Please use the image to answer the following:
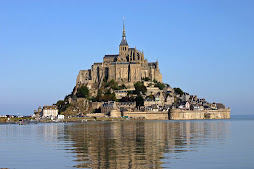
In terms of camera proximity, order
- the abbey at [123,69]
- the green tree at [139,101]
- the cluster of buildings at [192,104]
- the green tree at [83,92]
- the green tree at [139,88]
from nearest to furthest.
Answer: the green tree at [139,101]
the green tree at [83,92]
the green tree at [139,88]
the cluster of buildings at [192,104]
the abbey at [123,69]

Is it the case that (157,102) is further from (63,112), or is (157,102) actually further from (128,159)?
(128,159)

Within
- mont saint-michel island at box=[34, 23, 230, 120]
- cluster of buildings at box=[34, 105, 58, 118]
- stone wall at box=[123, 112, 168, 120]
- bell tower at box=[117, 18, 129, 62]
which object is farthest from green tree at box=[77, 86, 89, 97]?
bell tower at box=[117, 18, 129, 62]

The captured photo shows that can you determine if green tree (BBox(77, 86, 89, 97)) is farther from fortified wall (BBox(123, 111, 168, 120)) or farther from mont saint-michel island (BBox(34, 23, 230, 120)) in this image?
fortified wall (BBox(123, 111, 168, 120))

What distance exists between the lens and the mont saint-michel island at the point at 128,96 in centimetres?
10200

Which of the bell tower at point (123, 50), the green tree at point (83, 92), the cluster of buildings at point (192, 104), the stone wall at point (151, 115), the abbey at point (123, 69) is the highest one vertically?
the bell tower at point (123, 50)

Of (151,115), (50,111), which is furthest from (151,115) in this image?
(50,111)

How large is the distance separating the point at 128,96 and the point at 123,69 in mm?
8299

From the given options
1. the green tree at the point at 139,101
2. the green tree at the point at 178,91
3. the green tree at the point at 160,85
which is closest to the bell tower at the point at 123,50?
the green tree at the point at 160,85

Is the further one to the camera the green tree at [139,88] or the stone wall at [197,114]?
the green tree at [139,88]

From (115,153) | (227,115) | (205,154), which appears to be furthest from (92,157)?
(227,115)

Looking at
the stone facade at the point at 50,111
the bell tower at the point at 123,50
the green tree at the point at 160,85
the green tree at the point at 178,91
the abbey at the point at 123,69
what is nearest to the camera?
the stone facade at the point at 50,111

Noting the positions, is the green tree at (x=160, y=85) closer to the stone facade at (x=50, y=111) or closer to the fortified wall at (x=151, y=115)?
the fortified wall at (x=151, y=115)

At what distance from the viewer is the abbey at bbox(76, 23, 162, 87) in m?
111

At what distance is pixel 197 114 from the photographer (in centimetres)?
10775
